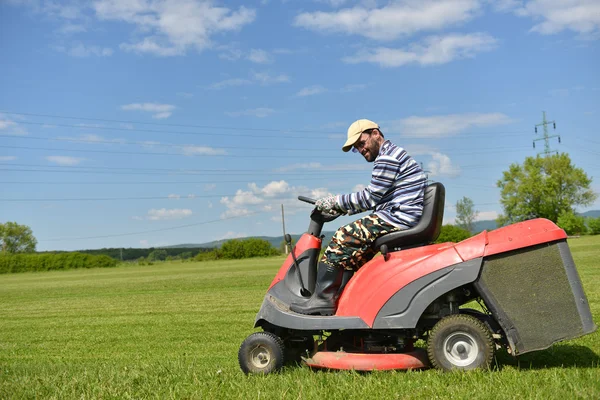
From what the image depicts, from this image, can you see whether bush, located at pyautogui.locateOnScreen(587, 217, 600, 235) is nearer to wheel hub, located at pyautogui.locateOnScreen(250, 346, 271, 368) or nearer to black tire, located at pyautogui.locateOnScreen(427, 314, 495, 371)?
black tire, located at pyautogui.locateOnScreen(427, 314, 495, 371)

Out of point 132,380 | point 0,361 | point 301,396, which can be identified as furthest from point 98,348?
point 301,396

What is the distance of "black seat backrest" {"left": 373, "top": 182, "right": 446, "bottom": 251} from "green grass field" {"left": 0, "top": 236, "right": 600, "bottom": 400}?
1.13 metres

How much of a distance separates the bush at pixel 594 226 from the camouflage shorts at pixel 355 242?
77975 mm

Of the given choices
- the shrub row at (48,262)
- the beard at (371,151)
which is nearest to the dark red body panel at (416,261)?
the beard at (371,151)

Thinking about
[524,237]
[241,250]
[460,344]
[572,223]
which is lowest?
[460,344]

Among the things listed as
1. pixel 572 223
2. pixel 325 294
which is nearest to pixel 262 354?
pixel 325 294

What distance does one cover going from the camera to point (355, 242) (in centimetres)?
586

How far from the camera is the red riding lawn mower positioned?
5.38 meters

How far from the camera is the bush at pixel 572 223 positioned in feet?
268

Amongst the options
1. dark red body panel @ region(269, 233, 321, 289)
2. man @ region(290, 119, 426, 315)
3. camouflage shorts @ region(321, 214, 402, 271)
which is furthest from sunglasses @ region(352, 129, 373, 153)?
dark red body panel @ region(269, 233, 321, 289)

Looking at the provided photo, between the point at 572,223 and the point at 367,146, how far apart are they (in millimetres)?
84693

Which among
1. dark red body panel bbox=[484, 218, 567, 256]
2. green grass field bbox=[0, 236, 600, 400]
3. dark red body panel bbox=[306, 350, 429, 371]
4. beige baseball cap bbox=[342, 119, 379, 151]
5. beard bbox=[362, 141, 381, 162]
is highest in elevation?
beige baseball cap bbox=[342, 119, 379, 151]

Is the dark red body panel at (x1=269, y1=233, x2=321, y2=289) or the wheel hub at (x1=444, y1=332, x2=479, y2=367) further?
the dark red body panel at (x1=269, y1=233, x2=321, y2=289)

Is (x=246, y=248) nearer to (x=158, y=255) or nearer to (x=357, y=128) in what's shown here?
(x=158, y=255)
